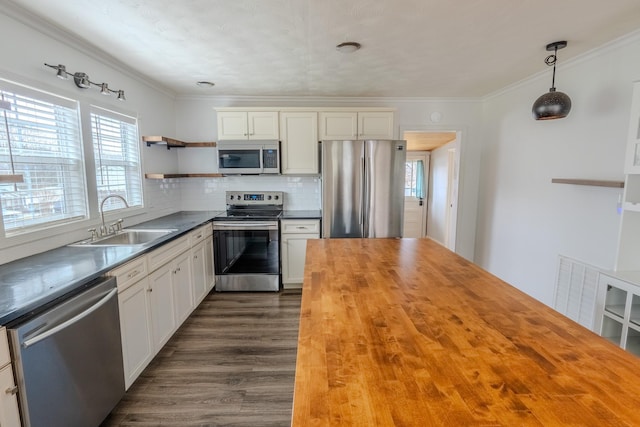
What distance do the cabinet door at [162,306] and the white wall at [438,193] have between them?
14.8 feet

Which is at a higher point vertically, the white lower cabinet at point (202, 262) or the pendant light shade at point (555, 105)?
the pendant light shade at point (555, 105)

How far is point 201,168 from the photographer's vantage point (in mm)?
4102

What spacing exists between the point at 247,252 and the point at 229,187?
1029 mm

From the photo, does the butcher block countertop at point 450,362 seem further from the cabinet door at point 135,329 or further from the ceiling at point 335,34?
the ceiling at point 335,34

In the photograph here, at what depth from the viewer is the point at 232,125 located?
374 centimetres

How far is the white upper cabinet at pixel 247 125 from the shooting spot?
372cm

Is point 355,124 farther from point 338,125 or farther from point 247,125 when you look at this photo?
point 247,125

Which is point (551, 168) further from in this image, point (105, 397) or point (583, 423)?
point (105, 397)

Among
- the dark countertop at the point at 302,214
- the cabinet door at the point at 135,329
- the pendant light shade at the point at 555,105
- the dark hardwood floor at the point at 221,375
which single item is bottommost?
the dark hardwood floor at the point at 221,375

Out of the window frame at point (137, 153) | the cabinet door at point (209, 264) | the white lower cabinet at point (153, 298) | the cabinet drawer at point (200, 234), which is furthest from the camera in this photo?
the cabinet door at point (209, 264)

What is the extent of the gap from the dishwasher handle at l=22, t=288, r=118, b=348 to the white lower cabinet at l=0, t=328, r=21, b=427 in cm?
6

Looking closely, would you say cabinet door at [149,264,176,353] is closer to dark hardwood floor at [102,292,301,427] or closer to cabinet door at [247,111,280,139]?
dark hardwood floor at [102,292,301,427]

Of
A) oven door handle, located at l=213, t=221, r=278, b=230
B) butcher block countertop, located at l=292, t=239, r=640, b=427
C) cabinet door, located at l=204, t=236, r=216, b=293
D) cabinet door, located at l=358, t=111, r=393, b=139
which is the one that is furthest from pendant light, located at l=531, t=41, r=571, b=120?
cabinet door, located at l=204, t=236, r=216, b=293

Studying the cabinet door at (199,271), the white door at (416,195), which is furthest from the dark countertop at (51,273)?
the white door at (416,195)
